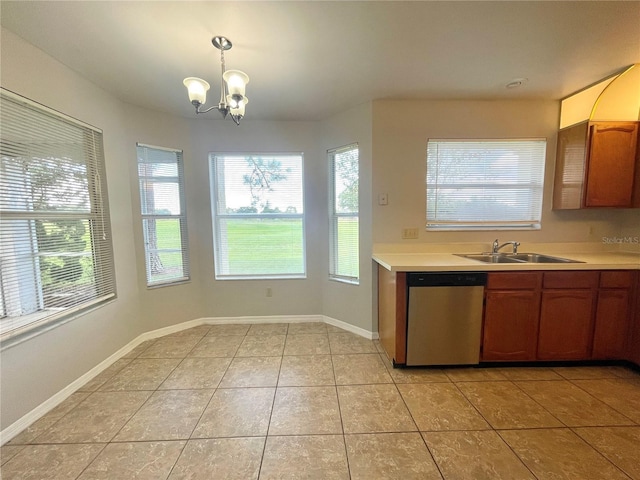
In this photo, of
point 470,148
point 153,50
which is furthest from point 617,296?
point 153,50

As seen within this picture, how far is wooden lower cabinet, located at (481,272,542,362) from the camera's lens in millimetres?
2117

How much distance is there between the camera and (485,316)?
215cm

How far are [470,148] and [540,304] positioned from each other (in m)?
1.64

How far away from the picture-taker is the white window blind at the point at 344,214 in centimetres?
289

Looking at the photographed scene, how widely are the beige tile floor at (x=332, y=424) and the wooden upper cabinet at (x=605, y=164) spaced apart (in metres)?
1.53

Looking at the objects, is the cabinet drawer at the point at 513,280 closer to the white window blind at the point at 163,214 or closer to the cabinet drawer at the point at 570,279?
the cabinet drawer at the point at 570,279

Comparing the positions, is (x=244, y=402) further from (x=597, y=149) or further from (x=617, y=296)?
(x=597, y=149)

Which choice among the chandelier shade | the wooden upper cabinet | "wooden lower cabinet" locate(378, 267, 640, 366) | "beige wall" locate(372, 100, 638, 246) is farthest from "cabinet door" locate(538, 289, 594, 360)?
the chandelier shade

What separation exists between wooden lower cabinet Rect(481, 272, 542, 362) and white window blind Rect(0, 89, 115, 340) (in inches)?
134

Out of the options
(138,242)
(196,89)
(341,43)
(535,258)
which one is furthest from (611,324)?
(138,242)

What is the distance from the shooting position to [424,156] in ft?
8.74

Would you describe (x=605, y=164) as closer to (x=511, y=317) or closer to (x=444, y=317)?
(x=511, y=317)

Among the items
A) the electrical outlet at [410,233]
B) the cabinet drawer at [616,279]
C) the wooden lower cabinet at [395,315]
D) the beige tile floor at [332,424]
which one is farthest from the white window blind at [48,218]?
the cabinet drawer at [616,279]

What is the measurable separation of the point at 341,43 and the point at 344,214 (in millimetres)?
1636
